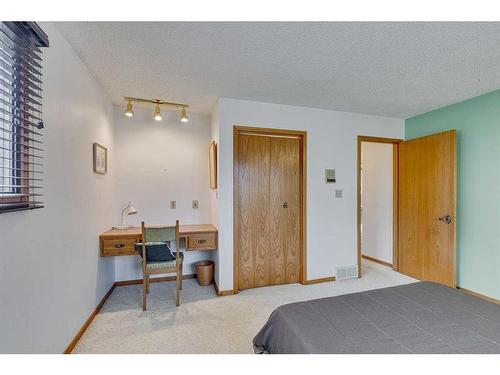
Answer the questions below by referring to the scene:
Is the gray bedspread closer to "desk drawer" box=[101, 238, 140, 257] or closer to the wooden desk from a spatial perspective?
the wooden desk

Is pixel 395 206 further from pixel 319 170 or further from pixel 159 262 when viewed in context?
pixel 159 262

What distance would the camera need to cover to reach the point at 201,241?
9.30 ft

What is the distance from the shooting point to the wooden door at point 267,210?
116 inches

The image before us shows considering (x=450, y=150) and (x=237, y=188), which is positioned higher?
(x=450, y=150)

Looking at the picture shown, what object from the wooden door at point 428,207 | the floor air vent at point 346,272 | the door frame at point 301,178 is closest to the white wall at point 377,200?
the wooden door at point 428,207

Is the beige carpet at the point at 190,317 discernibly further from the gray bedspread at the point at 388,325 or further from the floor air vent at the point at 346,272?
the gray bedspread at the point at 388,325

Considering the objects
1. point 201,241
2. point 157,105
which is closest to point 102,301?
point 201,241

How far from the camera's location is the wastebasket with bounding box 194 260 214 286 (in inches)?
120
